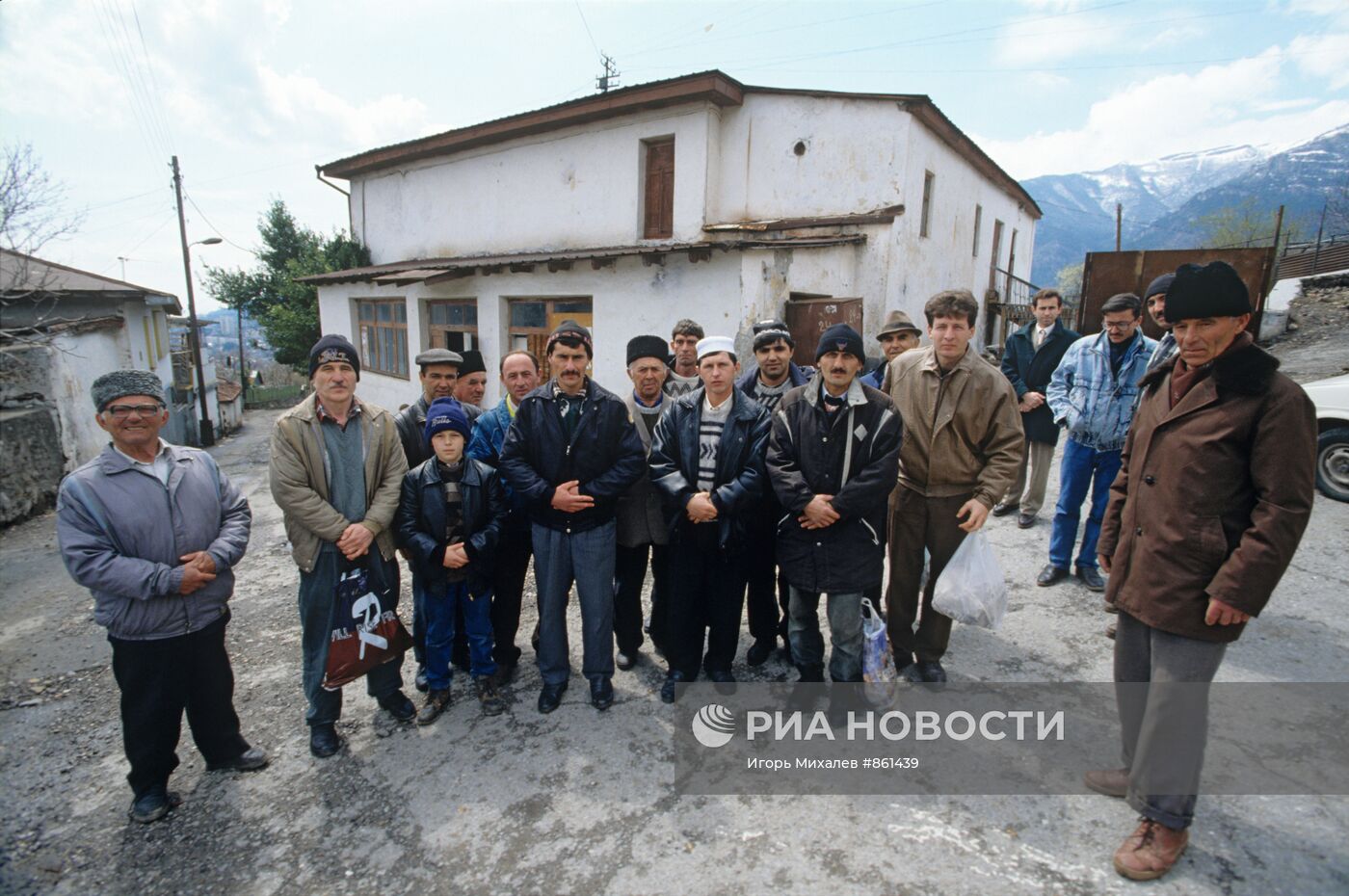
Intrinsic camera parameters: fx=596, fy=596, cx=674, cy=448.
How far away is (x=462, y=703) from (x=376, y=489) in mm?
1266

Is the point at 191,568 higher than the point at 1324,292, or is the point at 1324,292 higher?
the point at 1324,292

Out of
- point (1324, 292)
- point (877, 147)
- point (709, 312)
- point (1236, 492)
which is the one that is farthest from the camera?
point (1324, 292)

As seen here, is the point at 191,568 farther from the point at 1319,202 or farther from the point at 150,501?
the point at 1319,202

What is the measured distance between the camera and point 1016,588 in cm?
431

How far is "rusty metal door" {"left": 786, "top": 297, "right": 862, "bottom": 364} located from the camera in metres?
8.05

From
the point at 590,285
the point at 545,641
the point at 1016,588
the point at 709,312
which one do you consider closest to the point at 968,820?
the point at 545,641

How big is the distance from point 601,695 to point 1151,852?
2.34 meters

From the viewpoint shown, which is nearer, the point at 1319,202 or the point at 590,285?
the point at 590,285

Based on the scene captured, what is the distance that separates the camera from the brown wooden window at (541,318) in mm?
10531

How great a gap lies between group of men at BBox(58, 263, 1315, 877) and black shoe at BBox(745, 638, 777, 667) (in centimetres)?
1

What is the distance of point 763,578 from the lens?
11.4 ft

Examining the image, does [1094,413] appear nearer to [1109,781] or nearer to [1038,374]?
[1038,374]

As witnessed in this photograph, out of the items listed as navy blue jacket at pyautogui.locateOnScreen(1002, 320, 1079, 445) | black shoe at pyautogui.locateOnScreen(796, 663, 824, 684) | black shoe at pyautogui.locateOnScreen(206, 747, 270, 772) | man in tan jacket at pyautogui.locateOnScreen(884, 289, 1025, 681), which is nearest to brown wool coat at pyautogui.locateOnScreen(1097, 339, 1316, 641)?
man in tan jacket at pyautogui.locateOnScreen(884, 289, 1025, 681)

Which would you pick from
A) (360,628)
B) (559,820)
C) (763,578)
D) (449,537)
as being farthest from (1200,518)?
(360,628)
